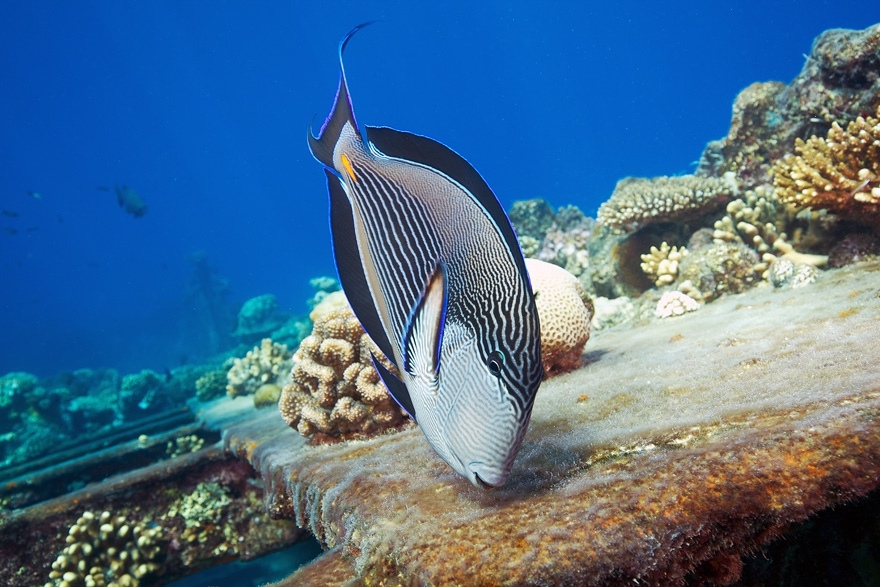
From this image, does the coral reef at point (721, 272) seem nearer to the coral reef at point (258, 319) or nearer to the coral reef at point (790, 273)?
the coral reef at point (790, 273)

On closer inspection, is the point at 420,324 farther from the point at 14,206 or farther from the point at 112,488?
the point at 14,206

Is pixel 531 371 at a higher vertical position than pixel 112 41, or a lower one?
lower

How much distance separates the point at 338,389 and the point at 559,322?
5.94 feet

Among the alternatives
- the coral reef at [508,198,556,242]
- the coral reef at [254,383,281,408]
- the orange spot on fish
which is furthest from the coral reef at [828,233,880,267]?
the coral reef at [254,383,281,408]

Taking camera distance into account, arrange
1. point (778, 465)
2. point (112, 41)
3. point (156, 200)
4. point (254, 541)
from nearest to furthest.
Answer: point (778, 465) → point (254, 541) → point (112, 41) → point (156, 200)

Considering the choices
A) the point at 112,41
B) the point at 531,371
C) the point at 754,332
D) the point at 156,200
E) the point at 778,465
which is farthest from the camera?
the point at 156,200

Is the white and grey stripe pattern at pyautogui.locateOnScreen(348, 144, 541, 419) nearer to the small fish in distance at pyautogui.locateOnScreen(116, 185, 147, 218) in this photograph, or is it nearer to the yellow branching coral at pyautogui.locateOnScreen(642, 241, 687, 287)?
the yellow branching coral at pyautogui.locateOnScreen(642, 241, 687, 287)

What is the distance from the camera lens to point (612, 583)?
1.05m

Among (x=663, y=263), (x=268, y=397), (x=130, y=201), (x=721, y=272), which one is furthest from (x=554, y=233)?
(x=130, y=201)

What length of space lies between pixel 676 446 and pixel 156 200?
127096mm

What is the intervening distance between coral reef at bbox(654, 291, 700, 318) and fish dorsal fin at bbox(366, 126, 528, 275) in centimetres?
490

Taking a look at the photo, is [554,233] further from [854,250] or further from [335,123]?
[335,123]

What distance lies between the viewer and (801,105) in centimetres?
577

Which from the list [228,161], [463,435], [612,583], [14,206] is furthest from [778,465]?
[228,161]
